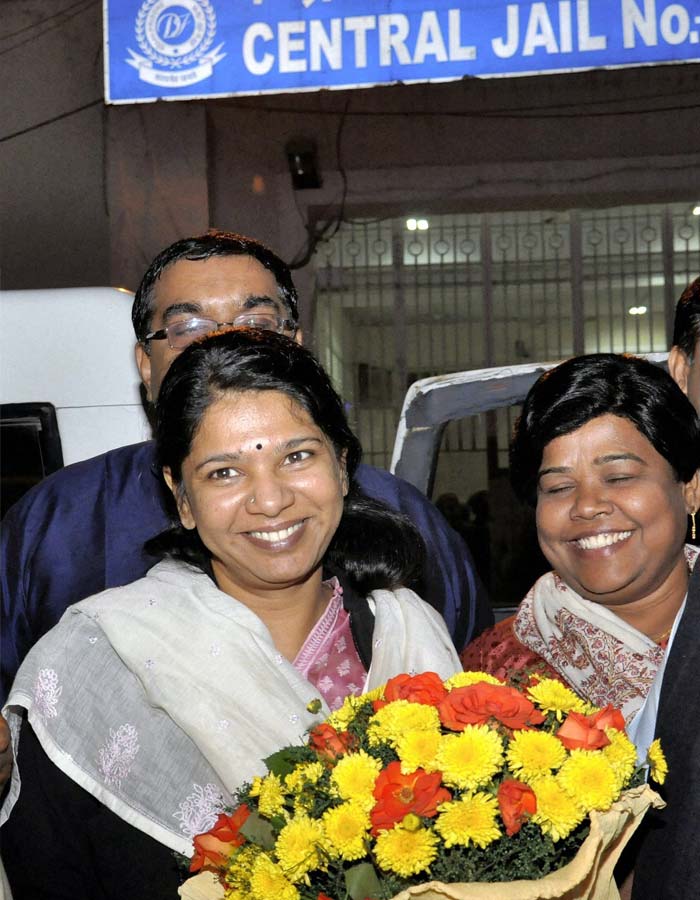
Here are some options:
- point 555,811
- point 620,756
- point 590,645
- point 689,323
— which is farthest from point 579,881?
point 689,323

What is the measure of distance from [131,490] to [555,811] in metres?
1.58

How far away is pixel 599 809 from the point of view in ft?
4.47

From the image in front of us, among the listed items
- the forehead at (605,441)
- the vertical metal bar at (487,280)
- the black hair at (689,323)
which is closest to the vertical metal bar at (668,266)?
the vertical metal bar at (487,280)

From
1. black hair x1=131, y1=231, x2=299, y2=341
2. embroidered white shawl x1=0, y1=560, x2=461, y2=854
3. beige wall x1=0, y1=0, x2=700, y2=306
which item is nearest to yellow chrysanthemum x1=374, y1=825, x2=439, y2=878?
embroidered white shawl x1=0, y1=560, x2=461, y2=854

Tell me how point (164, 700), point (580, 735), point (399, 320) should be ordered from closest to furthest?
point (580, 735)
point (164, 700)
point (399, 320)

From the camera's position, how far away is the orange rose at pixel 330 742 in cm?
147

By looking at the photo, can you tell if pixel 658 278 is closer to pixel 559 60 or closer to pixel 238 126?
pixel 238 126

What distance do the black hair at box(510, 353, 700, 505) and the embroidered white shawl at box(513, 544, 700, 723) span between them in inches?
10.4

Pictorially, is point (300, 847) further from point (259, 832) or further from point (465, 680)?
point (465, 680)

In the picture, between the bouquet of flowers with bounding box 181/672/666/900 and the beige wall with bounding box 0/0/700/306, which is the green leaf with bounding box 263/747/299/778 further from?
the beige wall with bounding box 0/0/700/306

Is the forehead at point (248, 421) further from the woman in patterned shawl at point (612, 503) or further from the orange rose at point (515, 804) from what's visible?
the orange rose at point (515, 804)

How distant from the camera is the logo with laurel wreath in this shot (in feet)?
13.8

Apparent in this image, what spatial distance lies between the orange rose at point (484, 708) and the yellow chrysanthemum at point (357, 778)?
0.35 feet

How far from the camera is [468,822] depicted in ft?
4.32
